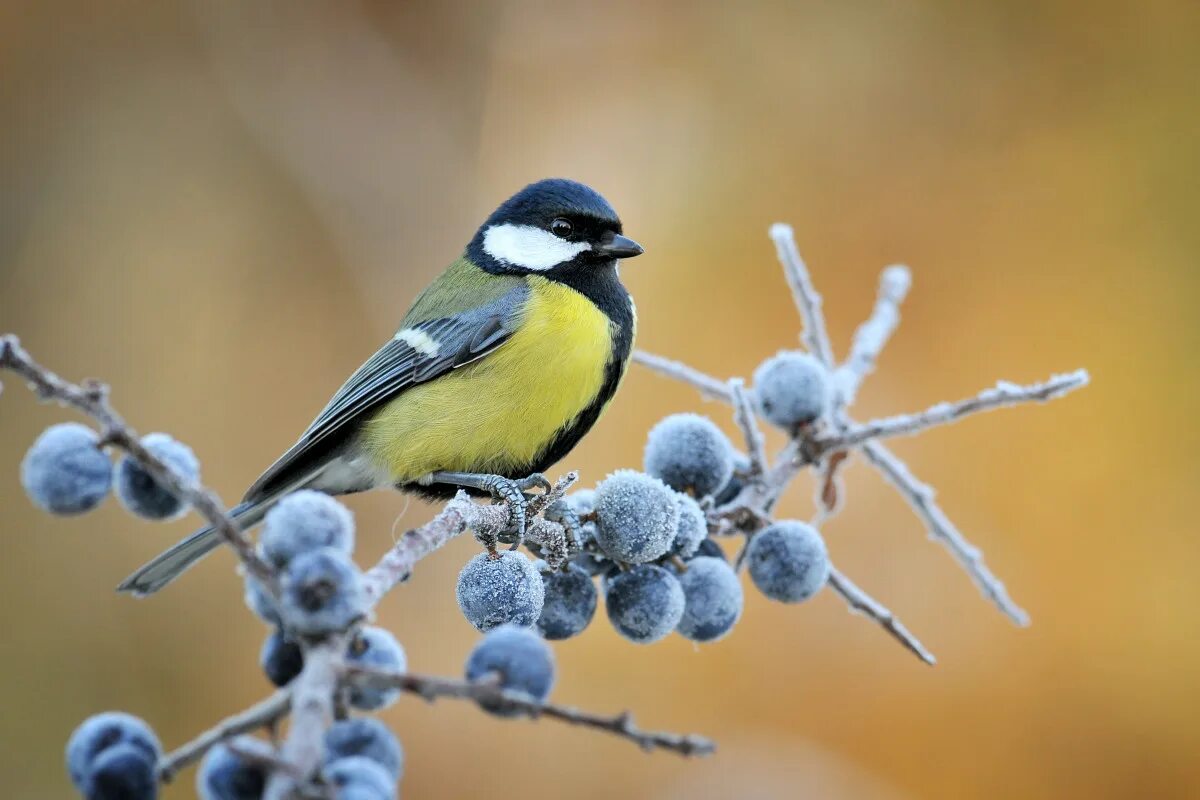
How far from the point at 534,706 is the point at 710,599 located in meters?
0.55

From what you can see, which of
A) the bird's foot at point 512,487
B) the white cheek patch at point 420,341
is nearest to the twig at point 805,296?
the bird's foot at point 512,487

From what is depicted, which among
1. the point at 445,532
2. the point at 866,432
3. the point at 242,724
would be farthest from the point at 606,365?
the point at 242,724

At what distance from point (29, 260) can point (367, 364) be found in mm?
1607

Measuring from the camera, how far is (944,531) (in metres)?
1.20

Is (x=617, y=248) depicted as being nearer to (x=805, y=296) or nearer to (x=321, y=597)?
(x=805, y=296)

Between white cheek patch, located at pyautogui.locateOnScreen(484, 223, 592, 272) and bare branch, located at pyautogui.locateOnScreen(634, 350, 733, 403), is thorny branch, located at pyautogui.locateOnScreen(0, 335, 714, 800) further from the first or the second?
white cheek patch, located at pyautogui.locateOnScreen(484, 223, 592, 272)

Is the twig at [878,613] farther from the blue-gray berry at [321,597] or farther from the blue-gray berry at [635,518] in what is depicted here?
the blue-gray berry at [321,597]

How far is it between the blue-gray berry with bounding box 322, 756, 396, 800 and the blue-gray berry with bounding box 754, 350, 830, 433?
0.73 metres

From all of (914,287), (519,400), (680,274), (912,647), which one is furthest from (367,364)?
(914,287)

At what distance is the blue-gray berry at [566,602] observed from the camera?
1.04 m

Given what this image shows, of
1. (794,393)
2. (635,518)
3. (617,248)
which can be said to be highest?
(617,248)

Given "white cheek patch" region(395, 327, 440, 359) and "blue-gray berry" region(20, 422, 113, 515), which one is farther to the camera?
"white cheek patch" region(395, 327, 440, 359)

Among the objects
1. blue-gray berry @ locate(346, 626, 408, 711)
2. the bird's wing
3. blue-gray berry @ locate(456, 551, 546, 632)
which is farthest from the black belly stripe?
blue-gray berry @ locate(346, 626, 408, 711)

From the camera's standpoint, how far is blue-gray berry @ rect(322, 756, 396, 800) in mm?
564
